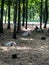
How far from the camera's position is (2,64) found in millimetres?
10320

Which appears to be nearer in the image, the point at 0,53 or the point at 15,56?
the point at 15,56

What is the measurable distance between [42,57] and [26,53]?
1427mm

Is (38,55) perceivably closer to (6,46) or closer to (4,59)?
(4,59)

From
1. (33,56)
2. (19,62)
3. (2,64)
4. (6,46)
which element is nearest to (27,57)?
(33,56)

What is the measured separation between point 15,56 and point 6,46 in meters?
3.81

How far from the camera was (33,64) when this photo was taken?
10.6 meters

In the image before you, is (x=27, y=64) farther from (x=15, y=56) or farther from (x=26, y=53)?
(x=26, y=53)

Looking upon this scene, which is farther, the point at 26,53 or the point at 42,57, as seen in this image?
the point at 26,53

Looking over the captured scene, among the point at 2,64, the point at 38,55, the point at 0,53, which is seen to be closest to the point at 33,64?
the point at 2,64

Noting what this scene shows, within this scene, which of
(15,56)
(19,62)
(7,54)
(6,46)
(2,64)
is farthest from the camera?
(6,46)

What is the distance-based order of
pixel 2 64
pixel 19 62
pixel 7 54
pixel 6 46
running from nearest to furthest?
pixel 2 64 < pixel 19 62 < pixel 7 54 < pixel 6 46

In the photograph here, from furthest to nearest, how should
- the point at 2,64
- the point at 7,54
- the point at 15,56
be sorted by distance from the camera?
the point at 7,54 → the point at 15,56 → the point at 2,64

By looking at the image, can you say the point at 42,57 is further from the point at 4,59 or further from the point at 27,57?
the point at 4,59

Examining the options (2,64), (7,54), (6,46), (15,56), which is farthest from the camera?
(6,46)
